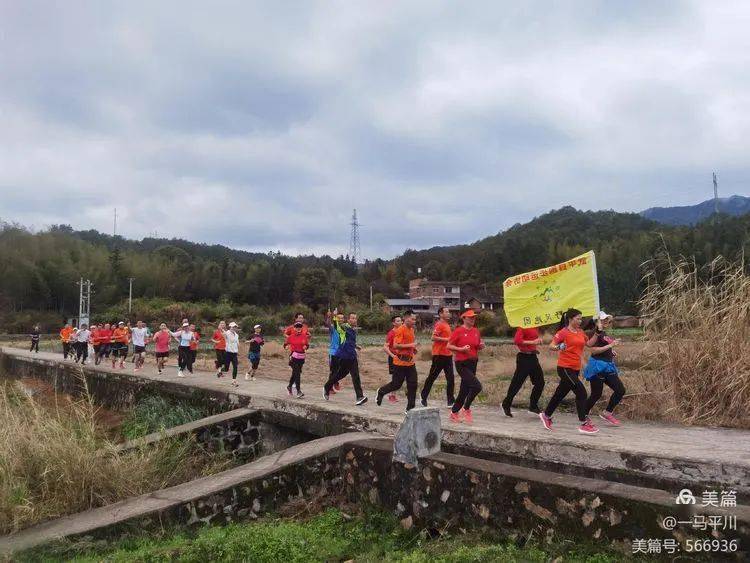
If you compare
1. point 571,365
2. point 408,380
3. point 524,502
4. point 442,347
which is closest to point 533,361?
point 571,365

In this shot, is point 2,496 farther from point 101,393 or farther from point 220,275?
point 220,275

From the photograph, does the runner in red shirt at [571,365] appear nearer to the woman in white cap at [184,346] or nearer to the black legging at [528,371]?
the black legging at [528,371]

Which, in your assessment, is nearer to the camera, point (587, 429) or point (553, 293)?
point (587, 429)

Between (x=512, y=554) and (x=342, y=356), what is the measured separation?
20.6 ft

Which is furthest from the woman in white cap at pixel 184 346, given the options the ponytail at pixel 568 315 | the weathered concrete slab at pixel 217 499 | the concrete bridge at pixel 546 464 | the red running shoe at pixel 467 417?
the ponytail at pixel 568 315

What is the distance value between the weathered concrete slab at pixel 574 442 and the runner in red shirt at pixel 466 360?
0.25 metres

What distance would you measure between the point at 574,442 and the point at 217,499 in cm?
353

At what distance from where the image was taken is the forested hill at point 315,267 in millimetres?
66081

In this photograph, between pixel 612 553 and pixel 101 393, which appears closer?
pixel 612 553

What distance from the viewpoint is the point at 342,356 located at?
1032 cm

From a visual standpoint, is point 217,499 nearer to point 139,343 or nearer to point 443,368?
point 443,368

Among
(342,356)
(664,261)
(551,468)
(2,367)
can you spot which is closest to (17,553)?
(551,468)

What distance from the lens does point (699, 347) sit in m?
8.17

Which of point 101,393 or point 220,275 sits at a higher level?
point 220,275
